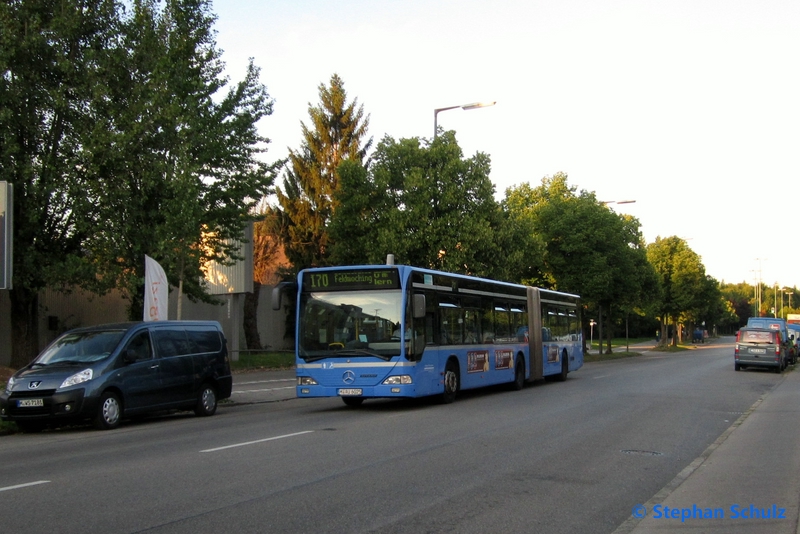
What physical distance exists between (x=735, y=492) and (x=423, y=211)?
25.4 m

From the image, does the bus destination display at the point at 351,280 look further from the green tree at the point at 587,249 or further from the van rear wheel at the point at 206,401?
the green tree at the point at 587,249

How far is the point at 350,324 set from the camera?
1708 cm

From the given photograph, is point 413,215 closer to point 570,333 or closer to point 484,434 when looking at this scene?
point 570,333

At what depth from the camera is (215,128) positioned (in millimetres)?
26906

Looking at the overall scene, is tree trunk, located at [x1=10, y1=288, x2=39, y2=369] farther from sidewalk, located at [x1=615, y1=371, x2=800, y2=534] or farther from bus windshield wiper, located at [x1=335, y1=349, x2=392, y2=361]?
sidewalk, located at [x1=615, y1=371, x2=800, y2=534]

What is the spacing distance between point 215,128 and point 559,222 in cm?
2573

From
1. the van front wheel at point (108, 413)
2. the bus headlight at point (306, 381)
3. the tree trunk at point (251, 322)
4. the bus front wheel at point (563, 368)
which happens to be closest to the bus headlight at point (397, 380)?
the bus headlight at point (306, 381)

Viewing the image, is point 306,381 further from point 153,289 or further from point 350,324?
point 153,289

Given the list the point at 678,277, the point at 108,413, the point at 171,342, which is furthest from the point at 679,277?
the point at 108,413

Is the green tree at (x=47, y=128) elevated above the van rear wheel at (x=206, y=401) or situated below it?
above

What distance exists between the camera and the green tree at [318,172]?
50.0m

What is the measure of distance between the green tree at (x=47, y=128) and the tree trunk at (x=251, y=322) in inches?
656

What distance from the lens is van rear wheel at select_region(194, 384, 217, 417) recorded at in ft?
55.5

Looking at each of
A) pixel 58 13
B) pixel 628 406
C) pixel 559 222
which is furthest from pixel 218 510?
pixel 559 222
